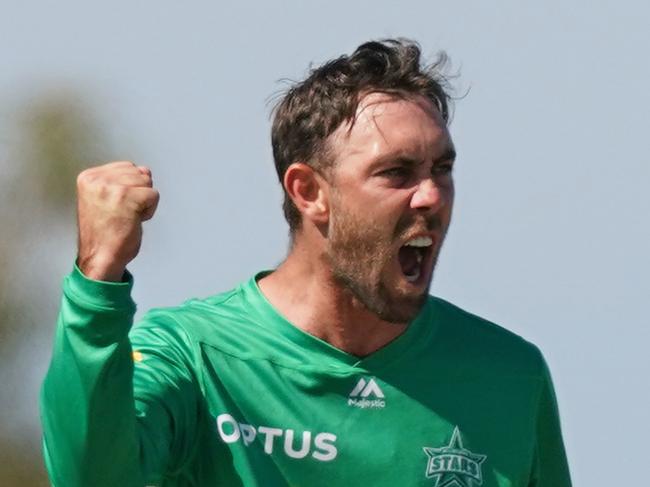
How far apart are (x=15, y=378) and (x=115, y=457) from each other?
14223mm

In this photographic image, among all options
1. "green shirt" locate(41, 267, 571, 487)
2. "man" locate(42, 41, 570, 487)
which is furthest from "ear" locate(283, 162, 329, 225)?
"green shirt" locate(41, 267, 571, 487)

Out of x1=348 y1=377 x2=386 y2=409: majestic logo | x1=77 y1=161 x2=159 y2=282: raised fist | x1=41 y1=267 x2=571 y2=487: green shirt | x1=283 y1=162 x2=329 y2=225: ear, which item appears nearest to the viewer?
x1=77 y1=161 x2=159 y2=282: raised fist

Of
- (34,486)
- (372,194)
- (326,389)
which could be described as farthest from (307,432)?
(34,486)

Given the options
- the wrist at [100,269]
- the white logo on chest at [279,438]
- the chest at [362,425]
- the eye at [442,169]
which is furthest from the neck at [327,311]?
the wrist at [100,269]

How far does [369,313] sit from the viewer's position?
9891mm

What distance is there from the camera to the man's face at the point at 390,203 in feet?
31.8

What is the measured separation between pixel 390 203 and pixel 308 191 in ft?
1.68

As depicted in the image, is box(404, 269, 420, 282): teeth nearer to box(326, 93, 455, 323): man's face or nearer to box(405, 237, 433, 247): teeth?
box(326, 93, 455, 323): man's face

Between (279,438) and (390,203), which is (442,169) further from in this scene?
(279,438)

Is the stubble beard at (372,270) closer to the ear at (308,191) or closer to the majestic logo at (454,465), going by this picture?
the ear at (308,191)

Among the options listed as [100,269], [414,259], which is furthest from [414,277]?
[100,269]

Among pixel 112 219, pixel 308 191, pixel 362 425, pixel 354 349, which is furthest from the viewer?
pixel 308 191

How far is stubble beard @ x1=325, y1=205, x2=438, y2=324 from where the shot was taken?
975cm

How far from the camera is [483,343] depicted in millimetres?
10180
